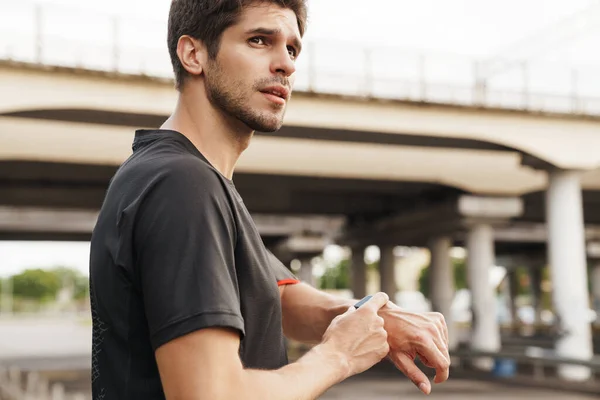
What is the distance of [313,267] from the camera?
51.4m

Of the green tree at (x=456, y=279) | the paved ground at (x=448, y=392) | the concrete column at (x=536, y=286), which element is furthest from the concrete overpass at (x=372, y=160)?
the green tree at (x=456, y=279)

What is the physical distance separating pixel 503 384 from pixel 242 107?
925 inches

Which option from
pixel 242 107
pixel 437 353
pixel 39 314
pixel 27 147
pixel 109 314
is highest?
pixel 27 147

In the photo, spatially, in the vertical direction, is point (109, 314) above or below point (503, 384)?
above

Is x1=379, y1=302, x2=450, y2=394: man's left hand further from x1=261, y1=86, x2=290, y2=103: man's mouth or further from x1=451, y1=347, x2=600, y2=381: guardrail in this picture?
x1=451, y1=347, x2=600, y2=381: guardrail

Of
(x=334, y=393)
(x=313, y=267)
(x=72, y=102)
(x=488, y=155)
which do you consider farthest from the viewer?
(x=313, y=267)

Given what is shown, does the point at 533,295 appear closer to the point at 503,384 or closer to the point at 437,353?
the point at 503,384

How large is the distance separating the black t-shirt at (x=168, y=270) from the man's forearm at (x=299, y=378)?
96 mm

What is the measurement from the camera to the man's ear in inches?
79.0

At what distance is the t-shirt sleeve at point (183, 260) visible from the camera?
157cm

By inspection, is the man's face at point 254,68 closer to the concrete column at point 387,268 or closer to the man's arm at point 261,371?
the man's arm at point 261,371

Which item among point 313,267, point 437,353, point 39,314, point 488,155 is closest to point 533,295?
point 313,267

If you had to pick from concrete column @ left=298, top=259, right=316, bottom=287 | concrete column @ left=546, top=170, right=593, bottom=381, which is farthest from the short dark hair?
concrete column @ left=298, top=259, right=316, bottom=287

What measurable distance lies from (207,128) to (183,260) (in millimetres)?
544
